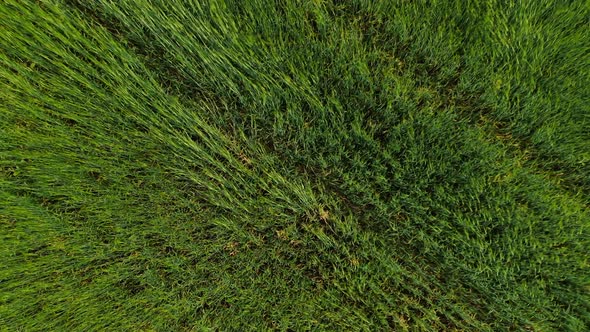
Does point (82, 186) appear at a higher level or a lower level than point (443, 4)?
lower

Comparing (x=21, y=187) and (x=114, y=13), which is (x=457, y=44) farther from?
(x=21, y=187)

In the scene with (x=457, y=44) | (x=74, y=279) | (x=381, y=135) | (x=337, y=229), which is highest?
(x=457, y=44)

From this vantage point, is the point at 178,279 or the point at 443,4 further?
the point at 178,279

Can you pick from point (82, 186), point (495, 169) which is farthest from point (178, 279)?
point (495, 169)

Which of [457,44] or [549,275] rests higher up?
[457,44]

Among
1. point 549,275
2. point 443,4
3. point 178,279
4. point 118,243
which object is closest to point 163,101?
point 118,243

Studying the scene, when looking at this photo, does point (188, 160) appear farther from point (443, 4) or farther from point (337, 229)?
point (443, 4)

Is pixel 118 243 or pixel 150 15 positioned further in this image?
pixel 118 243
